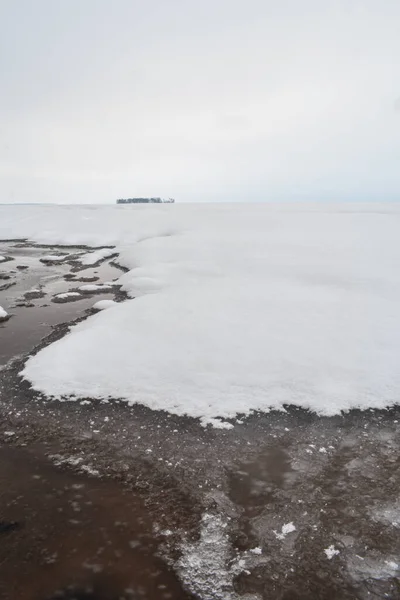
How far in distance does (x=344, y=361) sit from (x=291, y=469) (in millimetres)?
3217

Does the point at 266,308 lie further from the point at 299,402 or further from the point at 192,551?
the point at 192,551

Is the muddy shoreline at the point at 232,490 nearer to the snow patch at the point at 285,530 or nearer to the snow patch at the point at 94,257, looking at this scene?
the snow patch at the point at 285,530

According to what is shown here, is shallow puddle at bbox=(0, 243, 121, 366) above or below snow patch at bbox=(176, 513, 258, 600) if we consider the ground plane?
above

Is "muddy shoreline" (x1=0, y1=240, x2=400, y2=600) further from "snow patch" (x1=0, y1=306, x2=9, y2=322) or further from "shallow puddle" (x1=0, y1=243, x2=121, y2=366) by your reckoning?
"snow patch" (x1=0, y1=306, x2=9, y2=322)

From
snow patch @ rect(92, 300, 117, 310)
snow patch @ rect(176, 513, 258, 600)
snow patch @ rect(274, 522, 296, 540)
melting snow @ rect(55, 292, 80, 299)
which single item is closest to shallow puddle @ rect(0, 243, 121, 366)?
melting snow @ rect(55, 292, 80, 299)

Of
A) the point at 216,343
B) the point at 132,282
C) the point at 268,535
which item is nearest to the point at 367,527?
the point at 268,535

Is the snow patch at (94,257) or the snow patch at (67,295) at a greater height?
the snow patch at (94,257)

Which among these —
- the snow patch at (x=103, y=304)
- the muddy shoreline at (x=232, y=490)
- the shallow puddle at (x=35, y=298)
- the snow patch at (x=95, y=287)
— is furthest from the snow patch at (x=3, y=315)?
the muddy shoreline at (x=232, y=490)

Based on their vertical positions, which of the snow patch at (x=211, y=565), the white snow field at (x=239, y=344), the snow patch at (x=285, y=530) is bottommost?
the snow patch at (x=211, y=565)

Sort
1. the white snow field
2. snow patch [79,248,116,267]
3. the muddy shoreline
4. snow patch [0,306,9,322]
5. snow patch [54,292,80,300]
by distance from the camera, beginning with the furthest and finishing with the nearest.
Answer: snow patch [79,248,116,267], snow patch [54,292,80,300], snow patch [0,306,9,322], the white snow field, the muddy shoreline

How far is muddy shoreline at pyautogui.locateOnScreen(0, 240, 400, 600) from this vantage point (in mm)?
3594

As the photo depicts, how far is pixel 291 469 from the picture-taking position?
16.6 feet

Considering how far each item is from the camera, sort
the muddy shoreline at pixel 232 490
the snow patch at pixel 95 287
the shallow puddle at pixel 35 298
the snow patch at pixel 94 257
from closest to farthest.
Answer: the muddy shoreline at pixel 232 490 < the shallow puddle at pixel 35 298 < the snow patch at pixel 95 287 < the snow patch at pixel 94 257

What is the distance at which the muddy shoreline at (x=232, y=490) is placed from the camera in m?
3.59
